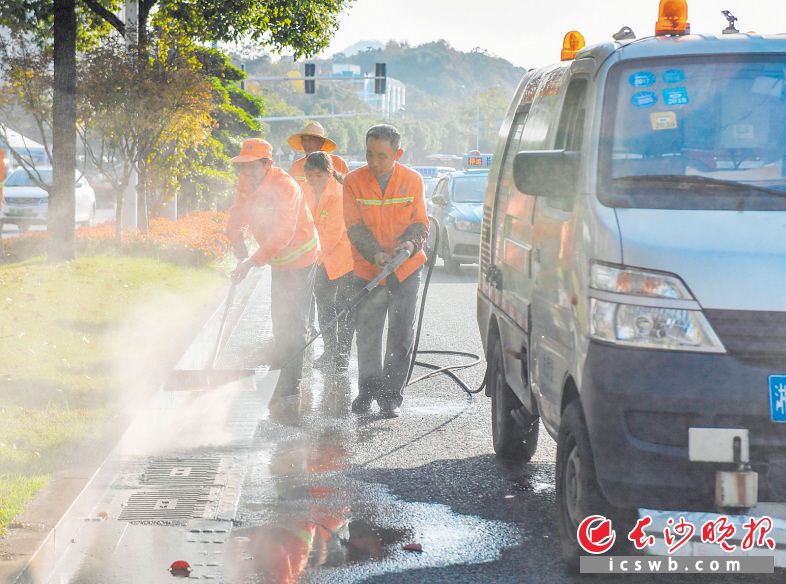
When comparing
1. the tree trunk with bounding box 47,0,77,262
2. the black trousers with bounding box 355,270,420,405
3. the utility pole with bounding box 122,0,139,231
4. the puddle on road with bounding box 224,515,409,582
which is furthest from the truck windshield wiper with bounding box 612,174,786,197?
the utility pole with bounding box 122,0,139,231

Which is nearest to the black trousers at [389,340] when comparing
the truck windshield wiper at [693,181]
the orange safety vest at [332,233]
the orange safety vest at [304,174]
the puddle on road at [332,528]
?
the puddle on road at [332,528]

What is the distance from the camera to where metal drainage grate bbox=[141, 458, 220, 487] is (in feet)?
21.3

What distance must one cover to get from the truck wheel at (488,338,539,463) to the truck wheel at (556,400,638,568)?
5.44 ft

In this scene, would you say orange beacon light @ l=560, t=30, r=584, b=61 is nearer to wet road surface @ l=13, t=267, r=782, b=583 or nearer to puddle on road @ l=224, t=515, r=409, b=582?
wet road surface @ l=13, t=267, r=782, b=583

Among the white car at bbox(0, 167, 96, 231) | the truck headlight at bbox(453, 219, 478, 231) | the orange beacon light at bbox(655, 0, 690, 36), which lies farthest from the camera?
the white car at bbox(0, 167, 96, 231)

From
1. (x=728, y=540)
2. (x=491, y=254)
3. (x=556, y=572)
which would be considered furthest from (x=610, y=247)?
(x=491, y=254)

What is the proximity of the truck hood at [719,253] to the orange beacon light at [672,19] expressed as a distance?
1.08m

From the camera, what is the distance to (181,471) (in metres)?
6.71

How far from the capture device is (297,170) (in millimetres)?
11711

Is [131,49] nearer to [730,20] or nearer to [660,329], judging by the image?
[730,20]

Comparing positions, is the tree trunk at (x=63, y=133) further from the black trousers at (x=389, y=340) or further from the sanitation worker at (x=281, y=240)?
the black trousers at (x=389, y=340)

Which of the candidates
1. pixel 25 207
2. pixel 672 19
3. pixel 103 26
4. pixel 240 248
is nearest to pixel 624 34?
pixel 672 19

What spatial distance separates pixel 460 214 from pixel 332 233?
33.4 feet

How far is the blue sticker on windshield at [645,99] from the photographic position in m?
4.91
